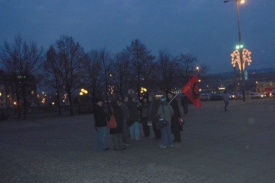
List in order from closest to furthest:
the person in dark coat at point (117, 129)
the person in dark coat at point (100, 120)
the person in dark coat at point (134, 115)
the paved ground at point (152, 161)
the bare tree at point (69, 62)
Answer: the paved ground at point (152, 161), the person in dark coat at point (117, 129), the person in dark coat at point (100, 120), the person in dark coat at point (134, 115), the bare tree at point (69, 62)

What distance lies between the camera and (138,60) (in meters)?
37.6

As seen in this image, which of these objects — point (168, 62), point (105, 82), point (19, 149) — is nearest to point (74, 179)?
point (19, 149)

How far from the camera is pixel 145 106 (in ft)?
40.5

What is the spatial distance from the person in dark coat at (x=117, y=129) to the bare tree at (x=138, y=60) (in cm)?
2712

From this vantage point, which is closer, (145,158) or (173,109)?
(145,158)

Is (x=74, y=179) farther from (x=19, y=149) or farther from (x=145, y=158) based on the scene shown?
(x=19, y=149)

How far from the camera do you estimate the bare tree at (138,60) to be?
37.5 m

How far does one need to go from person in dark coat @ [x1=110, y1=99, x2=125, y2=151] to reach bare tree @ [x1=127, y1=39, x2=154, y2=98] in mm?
27119

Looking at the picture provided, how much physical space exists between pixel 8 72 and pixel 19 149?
22.4 meters

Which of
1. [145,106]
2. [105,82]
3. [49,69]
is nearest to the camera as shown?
[145,106]

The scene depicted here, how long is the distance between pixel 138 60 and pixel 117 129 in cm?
2809

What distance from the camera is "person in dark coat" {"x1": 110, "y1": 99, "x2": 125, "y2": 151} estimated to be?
997 cm

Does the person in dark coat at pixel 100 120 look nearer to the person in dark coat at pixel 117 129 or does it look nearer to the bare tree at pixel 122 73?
the person in dark coat at pixel 117 129

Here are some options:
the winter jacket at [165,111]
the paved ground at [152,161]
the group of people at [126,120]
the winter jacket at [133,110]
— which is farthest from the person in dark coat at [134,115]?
the winter jacket at [165,111]
